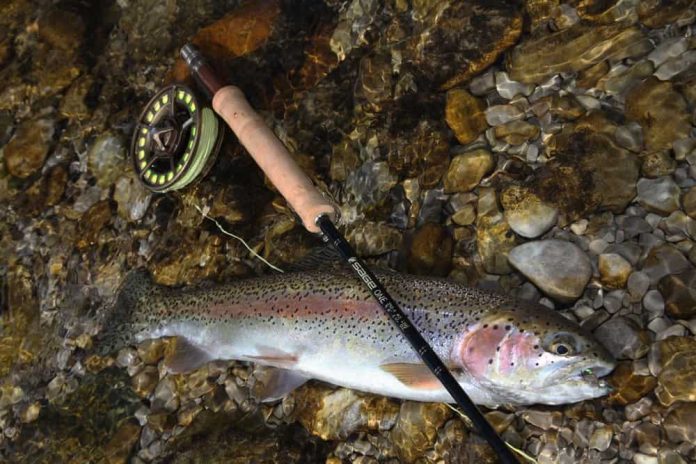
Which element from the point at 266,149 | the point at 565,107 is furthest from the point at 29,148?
the point at 565,107

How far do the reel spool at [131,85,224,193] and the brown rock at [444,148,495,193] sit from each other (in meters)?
1.77

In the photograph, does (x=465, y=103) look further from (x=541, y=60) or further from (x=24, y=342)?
(x=24, y=342)

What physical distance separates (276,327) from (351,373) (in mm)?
532

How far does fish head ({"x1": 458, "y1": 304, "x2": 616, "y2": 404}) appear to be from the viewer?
267 cm

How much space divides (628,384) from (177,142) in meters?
3.28

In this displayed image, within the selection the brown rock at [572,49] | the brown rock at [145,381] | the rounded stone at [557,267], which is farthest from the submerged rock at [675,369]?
the brown rock at [145,381]

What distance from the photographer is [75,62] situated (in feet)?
17.6

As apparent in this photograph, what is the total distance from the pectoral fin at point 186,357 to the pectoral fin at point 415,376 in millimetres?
1311

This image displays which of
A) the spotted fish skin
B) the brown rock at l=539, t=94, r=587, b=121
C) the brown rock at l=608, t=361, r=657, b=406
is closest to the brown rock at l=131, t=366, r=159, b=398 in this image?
the spotted fish skin

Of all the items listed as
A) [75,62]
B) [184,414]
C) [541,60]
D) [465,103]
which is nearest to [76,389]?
[184,414]

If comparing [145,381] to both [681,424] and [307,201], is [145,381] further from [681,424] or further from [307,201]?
[681,424]

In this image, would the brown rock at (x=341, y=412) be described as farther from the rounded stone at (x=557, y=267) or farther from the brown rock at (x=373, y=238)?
the rounded stone at (x=557, y=267)

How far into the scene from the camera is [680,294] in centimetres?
284

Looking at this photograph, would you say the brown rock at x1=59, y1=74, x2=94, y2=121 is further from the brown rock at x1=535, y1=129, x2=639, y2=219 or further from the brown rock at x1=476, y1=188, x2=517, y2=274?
the brown rock at x1=535, y1=129, x2=639, y2=219
